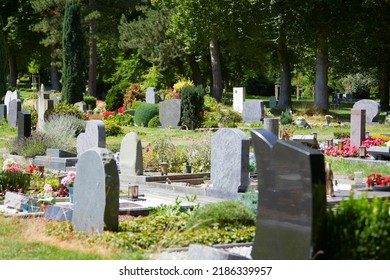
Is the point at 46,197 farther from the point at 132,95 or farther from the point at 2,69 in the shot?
the point at 2,69

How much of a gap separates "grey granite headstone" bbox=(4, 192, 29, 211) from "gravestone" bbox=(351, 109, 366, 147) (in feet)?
42.8

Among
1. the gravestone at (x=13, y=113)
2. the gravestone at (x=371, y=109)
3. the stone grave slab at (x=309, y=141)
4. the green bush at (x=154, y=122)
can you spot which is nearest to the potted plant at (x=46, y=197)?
the stone grave slab at (x=309, y=141)

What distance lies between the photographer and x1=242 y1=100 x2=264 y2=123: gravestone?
38.8 metres

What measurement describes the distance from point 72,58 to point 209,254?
129 ft

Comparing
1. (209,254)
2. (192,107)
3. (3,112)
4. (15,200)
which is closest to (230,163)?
(15,200)

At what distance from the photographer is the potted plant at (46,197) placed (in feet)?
50.0

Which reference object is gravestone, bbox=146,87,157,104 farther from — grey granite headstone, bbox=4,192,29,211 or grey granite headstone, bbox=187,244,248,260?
grey granite headstone, bbox=187,244,248,260

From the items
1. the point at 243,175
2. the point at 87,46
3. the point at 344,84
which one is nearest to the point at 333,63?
the point at 87,46

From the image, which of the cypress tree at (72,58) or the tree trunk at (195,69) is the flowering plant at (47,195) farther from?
the tree trunk at (195,69)

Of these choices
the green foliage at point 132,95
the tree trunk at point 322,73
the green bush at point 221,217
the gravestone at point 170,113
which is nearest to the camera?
the green bush at point 221,217

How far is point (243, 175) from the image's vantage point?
17109 millimetres

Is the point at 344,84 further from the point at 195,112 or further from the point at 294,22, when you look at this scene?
the point at 195,112

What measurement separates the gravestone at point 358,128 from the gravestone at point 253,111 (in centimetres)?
1258

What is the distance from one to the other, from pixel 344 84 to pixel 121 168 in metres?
67.5
